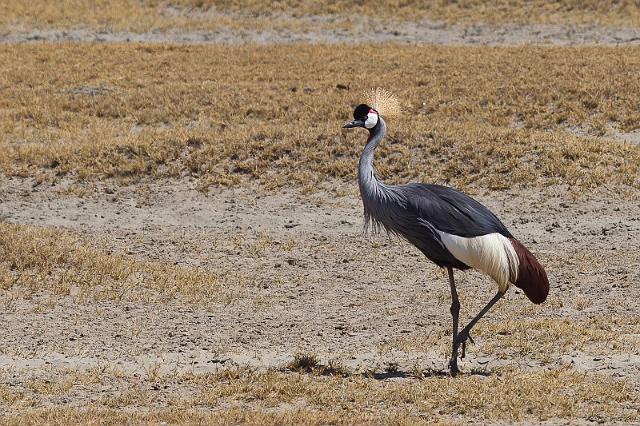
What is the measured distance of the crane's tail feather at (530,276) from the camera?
9414mm

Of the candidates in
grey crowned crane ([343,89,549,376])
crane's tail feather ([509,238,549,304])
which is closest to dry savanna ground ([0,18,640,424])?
crane's tail feather ([509,238,549,304])

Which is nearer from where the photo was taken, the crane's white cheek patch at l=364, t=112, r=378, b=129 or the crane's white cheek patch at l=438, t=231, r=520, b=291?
the crane's white cheek patch at l=438, t=231, r=520, b=291

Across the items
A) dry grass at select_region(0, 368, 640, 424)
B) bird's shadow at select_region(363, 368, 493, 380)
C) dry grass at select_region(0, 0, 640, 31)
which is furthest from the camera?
dry grass at select_region(0, 0, 640, 31)

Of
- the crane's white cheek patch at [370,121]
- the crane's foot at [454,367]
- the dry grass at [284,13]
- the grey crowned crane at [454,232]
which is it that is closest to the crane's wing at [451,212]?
the grey crowned crane at [454,232]

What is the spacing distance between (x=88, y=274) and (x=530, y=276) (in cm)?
521

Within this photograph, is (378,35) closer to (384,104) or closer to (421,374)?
(384,104)

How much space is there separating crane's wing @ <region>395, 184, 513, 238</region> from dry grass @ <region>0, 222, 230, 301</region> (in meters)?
3.07

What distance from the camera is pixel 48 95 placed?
68.2ft

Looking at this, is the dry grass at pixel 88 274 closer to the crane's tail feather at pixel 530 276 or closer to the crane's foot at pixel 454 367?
the crane's foot at pixel 454 367

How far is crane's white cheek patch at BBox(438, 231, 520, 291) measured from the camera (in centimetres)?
A: 933

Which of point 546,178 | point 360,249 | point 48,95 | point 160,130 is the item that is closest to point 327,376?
point 360,249

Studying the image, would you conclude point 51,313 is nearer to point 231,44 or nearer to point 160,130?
point 160,130

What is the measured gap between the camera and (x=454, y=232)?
30.8 ft

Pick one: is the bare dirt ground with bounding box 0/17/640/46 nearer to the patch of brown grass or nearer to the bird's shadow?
the bird's shadow
